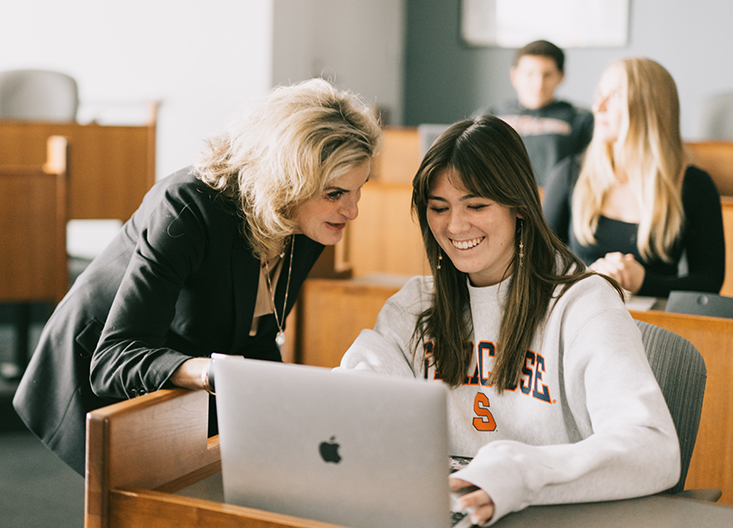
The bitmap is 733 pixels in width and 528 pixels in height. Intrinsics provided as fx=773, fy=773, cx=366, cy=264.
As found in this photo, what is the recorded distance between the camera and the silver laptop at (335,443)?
0.83m

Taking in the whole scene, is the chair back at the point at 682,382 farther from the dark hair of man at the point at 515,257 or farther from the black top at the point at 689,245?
the black top at the point at 689,245

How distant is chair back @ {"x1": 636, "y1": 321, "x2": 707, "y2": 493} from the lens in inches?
50.8

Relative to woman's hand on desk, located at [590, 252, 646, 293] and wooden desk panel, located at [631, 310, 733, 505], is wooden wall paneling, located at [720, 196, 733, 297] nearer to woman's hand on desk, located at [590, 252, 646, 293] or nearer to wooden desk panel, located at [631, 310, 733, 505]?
woman's hand on desk, located at [590, 252, 646, 293]

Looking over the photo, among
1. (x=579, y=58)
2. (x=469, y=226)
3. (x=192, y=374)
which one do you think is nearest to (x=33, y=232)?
(x=192, y=374)

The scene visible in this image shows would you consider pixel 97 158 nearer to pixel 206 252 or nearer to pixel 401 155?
pixel 401 155

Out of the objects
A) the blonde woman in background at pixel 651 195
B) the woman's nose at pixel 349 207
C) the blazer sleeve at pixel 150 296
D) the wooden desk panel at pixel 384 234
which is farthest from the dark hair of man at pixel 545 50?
the blazer sleeve at pixel 150 296

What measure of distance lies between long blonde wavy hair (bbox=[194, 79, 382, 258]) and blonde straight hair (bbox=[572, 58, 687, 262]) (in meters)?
0.99

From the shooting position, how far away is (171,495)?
3.25 ft

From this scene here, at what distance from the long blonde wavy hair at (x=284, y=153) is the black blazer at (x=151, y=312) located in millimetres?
37

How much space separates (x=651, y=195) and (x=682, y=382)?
3.10 ft

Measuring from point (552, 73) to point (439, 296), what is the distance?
2756 millimetres

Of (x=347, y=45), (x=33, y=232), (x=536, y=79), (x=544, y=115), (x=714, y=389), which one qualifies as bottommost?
(x=714, y=389)

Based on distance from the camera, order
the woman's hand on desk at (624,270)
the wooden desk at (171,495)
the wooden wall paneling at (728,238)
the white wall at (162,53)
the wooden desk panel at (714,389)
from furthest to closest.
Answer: the white wall at (162,53), the wooden wall paneling at (728,238), the woman's hand on desk at (624,270), the wooden desk panel at (714,389), the wooden desk at (171,495)

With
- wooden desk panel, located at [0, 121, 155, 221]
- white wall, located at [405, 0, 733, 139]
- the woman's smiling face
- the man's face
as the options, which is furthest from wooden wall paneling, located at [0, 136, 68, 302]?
white wall, located at [405, 0, 733, 139]
